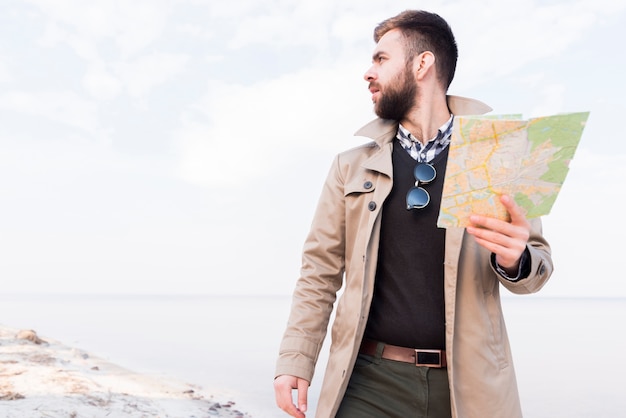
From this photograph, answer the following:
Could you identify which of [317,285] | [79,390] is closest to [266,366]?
[79,390]

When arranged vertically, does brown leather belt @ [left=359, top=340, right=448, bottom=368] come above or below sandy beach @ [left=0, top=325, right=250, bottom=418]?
above

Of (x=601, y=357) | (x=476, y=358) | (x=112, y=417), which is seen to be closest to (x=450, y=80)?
(x=476, y=358)

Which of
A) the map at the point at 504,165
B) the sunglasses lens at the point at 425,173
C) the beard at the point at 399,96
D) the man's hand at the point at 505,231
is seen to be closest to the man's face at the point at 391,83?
the beard at the point at 399,96

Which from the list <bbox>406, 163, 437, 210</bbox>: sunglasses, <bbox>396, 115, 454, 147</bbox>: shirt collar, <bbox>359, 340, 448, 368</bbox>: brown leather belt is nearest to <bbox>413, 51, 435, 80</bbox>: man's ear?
<bbox>396, 115, 454, 147</bbox>: shirt collar

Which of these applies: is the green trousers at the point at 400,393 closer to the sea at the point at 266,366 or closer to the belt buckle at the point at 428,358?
the belt buckle at the point at 428,358

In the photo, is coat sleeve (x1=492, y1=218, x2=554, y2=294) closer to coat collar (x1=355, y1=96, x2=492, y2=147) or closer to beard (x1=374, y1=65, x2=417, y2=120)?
coat collar (x1=355, y1=96, x2=492, y2=147)

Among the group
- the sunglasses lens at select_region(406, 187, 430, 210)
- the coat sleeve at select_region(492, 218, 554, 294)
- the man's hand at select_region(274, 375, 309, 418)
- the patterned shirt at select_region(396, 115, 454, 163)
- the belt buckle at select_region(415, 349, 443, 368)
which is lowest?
the man's hand at select_region(274, 375, 309, 418)

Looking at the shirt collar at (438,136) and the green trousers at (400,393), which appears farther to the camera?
the shirt collar at (438,136)

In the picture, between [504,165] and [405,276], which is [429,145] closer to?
[405,276]

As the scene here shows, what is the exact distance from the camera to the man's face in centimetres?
278

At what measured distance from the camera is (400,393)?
91.6 inches

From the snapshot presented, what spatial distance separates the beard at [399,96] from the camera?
2.78 metres

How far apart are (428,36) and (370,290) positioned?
4.42ft

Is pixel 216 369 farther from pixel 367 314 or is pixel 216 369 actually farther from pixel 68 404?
pixel 367 314
